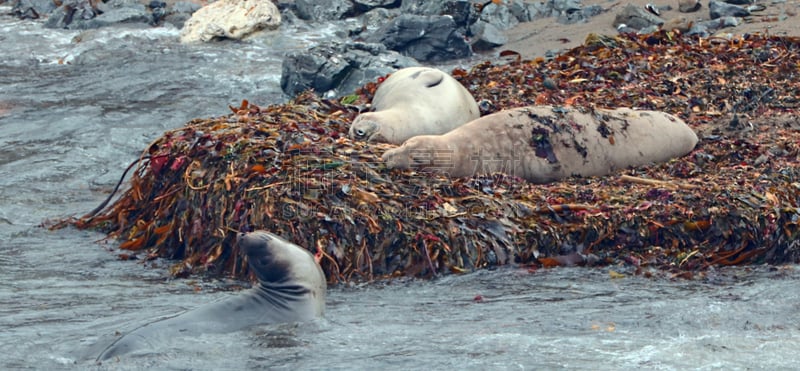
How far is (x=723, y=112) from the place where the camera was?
28.7ft

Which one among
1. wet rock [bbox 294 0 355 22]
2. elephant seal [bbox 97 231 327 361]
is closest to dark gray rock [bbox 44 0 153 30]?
wet rock [bbox 294 0 355 22]

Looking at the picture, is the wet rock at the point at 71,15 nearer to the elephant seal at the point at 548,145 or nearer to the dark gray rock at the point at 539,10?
the dark gray rock at the point at 539,10

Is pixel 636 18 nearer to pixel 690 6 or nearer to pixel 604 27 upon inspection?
pixel 604 27

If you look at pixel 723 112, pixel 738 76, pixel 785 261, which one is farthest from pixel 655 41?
pixel 785 261

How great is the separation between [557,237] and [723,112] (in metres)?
3.05

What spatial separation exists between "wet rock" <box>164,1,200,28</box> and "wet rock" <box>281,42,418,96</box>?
5705 millimetres

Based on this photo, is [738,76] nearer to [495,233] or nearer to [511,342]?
[495,233]

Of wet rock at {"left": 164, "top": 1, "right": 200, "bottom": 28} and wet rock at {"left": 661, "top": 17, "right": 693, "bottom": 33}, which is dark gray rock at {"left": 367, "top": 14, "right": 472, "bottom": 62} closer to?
wet rock at {"left": 661, "top": 17, "right": 693, "bottom": 33}

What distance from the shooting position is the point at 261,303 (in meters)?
5.13

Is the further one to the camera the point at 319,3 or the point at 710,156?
the point at 319,3

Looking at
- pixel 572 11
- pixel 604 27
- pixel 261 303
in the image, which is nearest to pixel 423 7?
pixel 572 11

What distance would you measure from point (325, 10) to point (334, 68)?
A: 5839mm

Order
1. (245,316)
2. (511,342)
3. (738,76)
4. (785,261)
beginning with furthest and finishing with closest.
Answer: (738,76) < (785,261) < (245,316) < (511,342)

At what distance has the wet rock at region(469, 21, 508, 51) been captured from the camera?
14883 millimetres
